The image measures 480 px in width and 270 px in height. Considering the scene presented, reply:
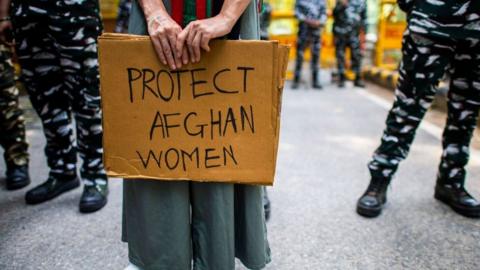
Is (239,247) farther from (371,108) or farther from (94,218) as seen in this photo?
(371,108)

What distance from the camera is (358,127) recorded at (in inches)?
140

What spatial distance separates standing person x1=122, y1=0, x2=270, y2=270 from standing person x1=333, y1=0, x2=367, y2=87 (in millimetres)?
5179

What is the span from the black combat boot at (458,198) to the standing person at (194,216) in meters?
1.13

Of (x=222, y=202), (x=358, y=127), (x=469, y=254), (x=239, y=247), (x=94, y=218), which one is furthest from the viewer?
(x=358, y=127)

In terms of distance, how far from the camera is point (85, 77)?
1.83m

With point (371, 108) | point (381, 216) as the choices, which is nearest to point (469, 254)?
point (381, 216)

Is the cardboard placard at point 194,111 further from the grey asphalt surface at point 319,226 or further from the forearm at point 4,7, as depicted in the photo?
the forearm at point 4,7

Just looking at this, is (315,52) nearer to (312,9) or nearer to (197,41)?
(312,9)

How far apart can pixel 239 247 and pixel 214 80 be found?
537mm

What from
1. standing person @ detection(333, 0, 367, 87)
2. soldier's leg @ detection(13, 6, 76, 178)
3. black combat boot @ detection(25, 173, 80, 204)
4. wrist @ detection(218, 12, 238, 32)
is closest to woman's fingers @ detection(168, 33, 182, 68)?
wrist @ detection(218, 12, 238, 32)

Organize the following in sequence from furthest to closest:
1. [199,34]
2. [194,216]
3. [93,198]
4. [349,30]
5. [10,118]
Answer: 1. [349,30]
2. [10,118]
3. [93,198]
4. [194,216]
5. [199,34]

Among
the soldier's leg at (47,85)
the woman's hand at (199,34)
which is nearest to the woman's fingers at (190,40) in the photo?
the woman's hand at (199,34)

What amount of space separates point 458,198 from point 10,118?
2342 millimetres

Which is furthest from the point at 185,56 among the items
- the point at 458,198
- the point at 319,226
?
the point at 458,198
